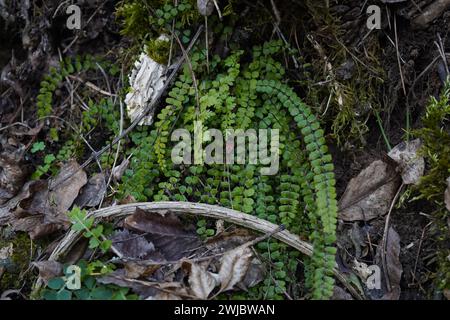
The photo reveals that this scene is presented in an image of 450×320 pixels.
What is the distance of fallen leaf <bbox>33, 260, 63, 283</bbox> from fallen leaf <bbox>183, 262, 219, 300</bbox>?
0.63m

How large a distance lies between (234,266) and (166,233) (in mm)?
416

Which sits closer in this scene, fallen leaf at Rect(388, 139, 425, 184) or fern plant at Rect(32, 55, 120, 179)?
fallen leaf at Rect(388, 139, 425, 184)

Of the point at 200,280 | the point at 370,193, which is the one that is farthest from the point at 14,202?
the point at 370,193

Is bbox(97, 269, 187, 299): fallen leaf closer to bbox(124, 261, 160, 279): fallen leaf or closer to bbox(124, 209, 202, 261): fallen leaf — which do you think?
bbox(124, 261, 160, 279): fallen leaf

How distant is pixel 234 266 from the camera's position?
7.75ft

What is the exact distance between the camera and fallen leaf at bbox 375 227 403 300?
239 cm

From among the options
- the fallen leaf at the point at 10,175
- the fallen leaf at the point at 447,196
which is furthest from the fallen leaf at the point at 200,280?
the fallen leaf at the point at 10,175

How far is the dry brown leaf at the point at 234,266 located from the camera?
2.32 meters

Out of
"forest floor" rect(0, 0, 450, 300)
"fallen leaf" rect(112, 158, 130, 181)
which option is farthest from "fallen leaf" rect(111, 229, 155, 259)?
"fallen leaf" rect(112, 158, 130, 181)

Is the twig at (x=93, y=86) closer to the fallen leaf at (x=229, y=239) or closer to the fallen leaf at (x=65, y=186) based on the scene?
the fallen leaf at (x=65, y=186)

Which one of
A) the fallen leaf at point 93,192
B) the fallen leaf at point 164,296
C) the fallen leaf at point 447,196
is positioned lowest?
the fallen leaf at point 164,296
